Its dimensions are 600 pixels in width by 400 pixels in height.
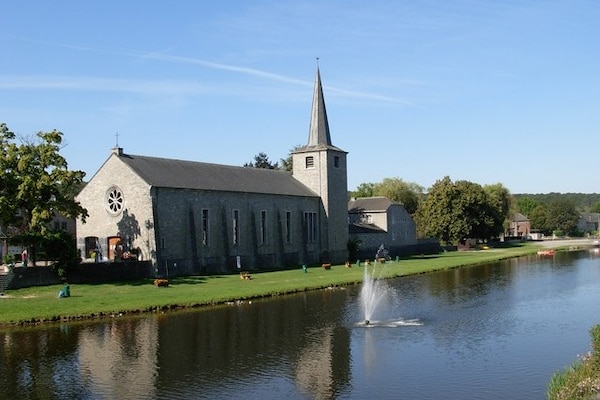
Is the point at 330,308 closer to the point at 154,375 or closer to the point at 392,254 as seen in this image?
the point at 154,375

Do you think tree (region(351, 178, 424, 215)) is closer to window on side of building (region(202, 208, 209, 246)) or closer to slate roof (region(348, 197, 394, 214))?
slate roof (region(348, 197, 394, 214))

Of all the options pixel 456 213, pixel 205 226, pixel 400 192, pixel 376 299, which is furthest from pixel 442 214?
pixel 376 299

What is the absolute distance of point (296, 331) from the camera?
99.6 ft

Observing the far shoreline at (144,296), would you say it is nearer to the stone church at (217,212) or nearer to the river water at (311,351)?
the river water at (311,351)

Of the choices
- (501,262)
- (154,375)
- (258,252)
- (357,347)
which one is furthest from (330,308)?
(501,262)

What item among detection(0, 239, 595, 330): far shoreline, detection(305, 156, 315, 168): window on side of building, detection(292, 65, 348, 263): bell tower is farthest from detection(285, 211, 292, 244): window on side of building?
detection(0, 239, 595, 330): far shoreline

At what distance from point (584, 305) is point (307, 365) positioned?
21.2m

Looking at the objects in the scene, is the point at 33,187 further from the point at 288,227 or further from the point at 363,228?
the point at 363,228

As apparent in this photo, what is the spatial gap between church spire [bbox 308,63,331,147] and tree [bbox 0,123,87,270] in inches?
1361

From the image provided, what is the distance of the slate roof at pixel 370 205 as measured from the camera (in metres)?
92.6

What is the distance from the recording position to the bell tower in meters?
75.3

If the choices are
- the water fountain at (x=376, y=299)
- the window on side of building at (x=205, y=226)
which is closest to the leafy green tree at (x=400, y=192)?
the water fountain at (x=376, y=299)

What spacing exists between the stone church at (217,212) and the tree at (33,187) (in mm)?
8123

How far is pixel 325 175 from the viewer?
2970 inches
